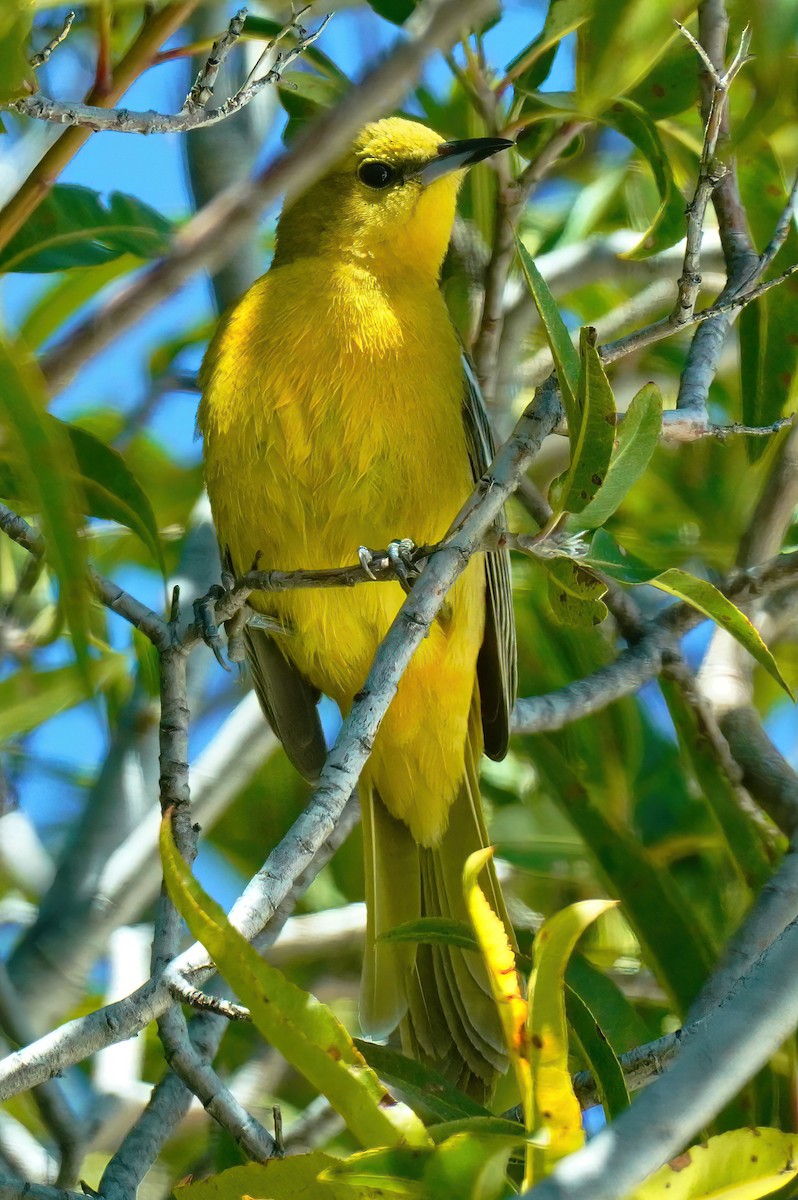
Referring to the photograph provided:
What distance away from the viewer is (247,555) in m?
3.80

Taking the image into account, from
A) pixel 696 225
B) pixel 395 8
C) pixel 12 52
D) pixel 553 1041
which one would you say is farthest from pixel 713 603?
pixel 395 8

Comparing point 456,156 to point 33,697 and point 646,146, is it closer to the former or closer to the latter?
point 646,146

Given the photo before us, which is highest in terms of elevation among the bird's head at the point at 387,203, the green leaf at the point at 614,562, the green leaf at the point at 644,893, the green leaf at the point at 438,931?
the bird's head at the point at 387,203

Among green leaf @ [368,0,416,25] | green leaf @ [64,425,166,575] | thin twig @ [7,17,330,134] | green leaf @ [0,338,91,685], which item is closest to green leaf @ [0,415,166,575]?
green leaf @ [64,425,166,575]

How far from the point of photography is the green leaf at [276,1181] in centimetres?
192

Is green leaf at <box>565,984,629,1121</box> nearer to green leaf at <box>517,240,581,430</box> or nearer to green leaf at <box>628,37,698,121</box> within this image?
green leaf at <box>517,240,581,430</box>

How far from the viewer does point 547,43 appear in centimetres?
324

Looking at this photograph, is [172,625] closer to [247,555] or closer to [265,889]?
[265,889]

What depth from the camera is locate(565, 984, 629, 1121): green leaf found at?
7.34 ft

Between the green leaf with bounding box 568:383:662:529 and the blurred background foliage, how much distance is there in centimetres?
75

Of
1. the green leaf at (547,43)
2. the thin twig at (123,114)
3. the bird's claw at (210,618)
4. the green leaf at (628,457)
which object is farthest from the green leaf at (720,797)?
the thin twig at (123,114)

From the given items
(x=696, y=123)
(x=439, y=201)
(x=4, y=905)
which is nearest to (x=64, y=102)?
(x=439, y=201)

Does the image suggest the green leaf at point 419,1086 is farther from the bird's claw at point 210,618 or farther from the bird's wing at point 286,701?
the bird's wing at point 286,701

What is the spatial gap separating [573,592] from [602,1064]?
843mm
